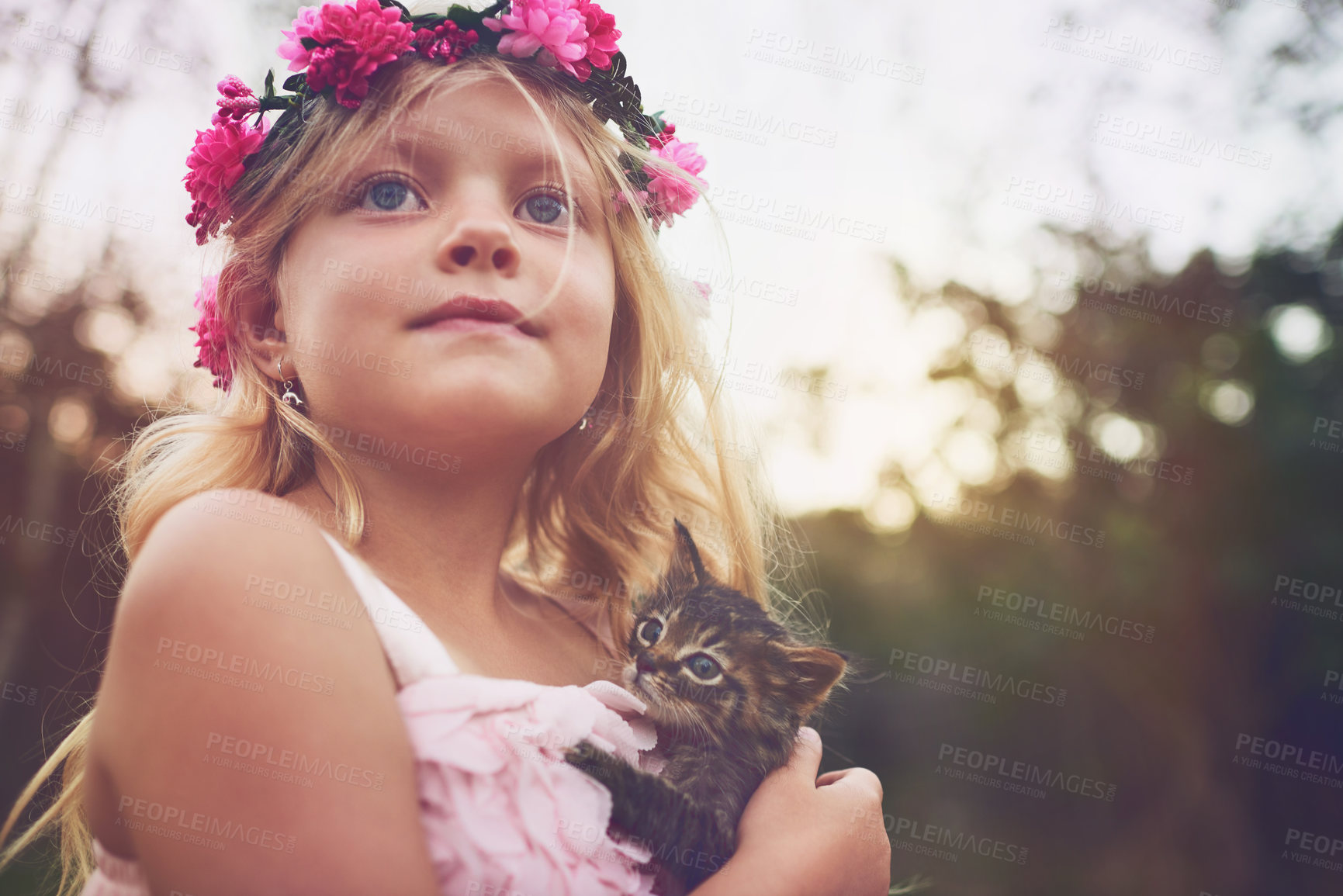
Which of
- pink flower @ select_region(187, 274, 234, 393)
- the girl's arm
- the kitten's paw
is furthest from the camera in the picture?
pink flower @ select_region(187, 274, 234, 393)

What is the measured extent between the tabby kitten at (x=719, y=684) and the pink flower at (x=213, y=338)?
1.18 m

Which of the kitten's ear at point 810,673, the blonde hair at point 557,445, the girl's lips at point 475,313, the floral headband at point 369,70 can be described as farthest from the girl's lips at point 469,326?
the kitten's ear at point 810,673

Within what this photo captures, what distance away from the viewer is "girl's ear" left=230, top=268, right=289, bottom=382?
1667 millimetres

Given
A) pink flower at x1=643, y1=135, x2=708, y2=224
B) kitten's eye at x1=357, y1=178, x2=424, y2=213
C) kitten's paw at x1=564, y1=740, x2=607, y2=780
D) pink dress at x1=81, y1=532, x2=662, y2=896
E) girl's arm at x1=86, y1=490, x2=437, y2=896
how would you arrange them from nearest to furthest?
girl's arm at x1=86, y1=490, x2=437, y2=896 < pink dress at x1=81, y1=532, x2=662, y2=896 < kitten's paw at x1=564, y1=740, x2=607, y2=780 < kitten's eye at x1=357, y1=178, x2=424, y2=213 < pink flower at x1=643, y1=135, x2=708, y2=224

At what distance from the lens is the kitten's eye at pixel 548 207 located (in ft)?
5.27

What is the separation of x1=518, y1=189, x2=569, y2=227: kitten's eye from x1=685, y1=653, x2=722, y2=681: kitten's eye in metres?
1.01

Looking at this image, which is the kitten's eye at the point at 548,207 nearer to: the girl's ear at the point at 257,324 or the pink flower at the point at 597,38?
the pink flower at the point at 597,38

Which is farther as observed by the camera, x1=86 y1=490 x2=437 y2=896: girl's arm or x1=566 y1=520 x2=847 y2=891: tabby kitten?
x1=566 y1=520 x2=847 y2=891: tabby kitten

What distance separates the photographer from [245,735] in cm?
109

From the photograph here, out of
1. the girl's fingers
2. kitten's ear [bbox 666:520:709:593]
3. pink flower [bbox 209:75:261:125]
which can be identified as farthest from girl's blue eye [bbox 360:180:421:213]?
the girl's fingers

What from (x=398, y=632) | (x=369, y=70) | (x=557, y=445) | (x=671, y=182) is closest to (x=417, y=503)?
(x=398, y=632)

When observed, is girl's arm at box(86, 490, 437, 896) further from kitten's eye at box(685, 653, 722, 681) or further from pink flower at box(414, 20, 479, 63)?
pink flower at box(414, 20, 479, 63)

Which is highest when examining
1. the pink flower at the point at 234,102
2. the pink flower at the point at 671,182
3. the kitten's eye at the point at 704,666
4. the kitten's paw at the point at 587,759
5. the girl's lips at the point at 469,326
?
the pink flower at the point at 671,182

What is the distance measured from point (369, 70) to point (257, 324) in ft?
2.05
